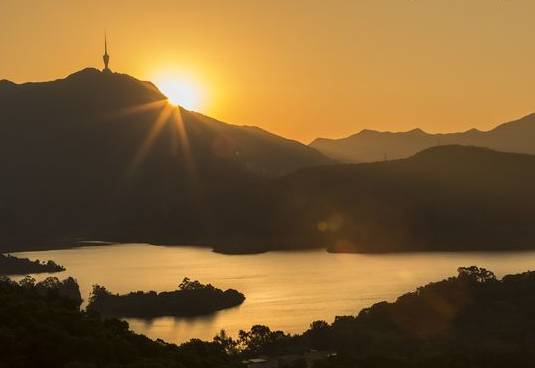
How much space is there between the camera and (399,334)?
88438 millimetres

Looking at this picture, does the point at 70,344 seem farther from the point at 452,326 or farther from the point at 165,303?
the point at 165,303

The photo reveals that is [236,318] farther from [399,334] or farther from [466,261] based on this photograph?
[466,261]

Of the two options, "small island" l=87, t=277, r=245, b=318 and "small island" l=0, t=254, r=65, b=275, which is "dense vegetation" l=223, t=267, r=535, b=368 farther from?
"small island" l=0, t=254, r=65, b=275

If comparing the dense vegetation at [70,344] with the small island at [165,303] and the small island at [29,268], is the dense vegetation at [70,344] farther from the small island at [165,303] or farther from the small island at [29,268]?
the small island at [29,268]

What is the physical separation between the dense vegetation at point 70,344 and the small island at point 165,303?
89627 millimetres

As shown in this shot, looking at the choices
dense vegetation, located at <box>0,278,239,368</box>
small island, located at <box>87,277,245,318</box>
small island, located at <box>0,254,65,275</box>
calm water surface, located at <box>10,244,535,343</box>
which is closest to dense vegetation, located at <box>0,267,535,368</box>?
dense vegetation, located at <box>0,278,239,368</box>

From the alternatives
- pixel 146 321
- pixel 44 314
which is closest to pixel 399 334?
pixel 146 321

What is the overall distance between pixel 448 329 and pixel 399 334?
20.8 ft

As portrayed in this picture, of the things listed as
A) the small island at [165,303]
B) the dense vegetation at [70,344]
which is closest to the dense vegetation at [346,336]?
the dense vegetation at [70,344]

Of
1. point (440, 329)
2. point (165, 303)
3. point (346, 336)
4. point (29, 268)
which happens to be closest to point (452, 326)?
point (440, 329)

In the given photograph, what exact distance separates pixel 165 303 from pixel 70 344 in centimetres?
9949

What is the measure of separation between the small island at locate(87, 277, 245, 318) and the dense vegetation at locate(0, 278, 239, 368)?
8963 cm

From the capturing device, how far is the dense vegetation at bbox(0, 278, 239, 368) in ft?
108

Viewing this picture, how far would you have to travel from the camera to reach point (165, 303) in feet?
434
